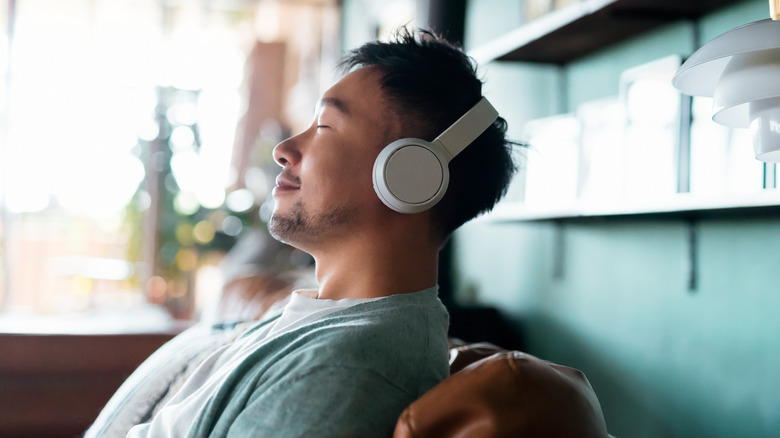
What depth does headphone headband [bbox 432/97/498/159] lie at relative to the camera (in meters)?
1.00

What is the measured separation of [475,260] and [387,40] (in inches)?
52.4

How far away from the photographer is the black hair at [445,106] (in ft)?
3.49

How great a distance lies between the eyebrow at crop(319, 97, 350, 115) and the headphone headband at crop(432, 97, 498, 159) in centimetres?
18

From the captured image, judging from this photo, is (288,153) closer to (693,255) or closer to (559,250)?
(693,255)

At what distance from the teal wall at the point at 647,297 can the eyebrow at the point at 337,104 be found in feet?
2.43

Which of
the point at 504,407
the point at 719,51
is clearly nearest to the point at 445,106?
the point at 719,51

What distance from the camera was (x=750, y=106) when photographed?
2.66ft

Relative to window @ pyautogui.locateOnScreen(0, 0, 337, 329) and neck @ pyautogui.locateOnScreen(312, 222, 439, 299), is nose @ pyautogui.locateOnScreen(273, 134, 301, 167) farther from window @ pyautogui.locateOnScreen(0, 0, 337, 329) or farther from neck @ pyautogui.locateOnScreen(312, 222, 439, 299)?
window @ pyautogui.locateOnScreen(0, 0, 337, 329)

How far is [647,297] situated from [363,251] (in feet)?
2.55

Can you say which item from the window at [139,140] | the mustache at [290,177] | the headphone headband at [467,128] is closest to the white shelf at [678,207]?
the headphone headband at [467,128]

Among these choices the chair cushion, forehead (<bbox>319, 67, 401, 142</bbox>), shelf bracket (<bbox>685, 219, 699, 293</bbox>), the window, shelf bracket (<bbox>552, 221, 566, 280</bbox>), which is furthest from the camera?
the window

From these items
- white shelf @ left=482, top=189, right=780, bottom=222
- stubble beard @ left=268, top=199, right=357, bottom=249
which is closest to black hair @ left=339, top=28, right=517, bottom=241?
stubble beard @ left=268, top=199, right=357, bottom=249

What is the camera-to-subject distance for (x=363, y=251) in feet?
3.37

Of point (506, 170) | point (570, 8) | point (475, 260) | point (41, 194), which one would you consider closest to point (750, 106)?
point (506, 170)
